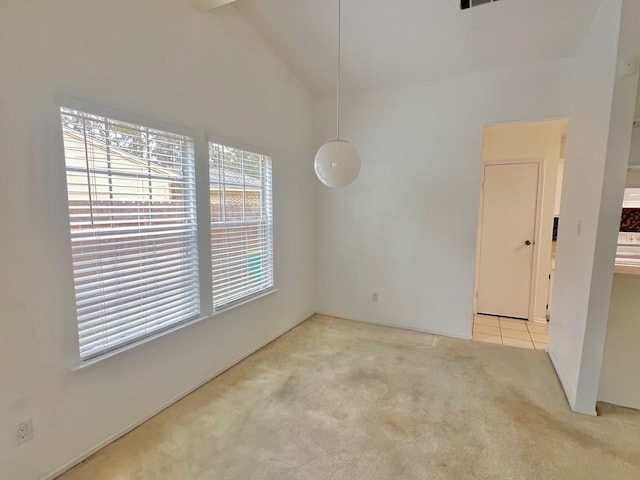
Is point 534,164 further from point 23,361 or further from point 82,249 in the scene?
point 23,361

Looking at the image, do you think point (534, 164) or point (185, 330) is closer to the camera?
point (185, 330)

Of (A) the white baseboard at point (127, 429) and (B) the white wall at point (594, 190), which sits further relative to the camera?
(B) the white wall at point (594, 190)

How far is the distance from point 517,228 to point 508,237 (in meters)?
0.15

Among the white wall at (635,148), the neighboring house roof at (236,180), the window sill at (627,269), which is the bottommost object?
the window sill at (627,269)

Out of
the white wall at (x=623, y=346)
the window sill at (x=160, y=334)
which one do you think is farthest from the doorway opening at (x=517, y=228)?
the window sill at (x=160, y=334)

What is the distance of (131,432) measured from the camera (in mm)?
2119

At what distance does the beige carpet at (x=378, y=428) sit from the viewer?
1.82 meters

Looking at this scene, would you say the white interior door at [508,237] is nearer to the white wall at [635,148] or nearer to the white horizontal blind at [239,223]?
the white wall at [635,148]

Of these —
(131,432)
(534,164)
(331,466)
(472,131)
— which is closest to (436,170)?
(472,131)

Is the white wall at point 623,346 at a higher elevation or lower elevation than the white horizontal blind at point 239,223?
lower

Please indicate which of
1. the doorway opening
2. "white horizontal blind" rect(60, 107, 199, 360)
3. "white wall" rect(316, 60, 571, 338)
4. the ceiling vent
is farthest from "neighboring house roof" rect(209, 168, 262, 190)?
the doorway opening

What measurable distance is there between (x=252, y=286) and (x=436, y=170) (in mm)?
2376

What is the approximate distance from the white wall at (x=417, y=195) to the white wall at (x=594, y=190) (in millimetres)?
622

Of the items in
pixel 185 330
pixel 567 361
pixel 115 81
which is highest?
pixel 115 81
